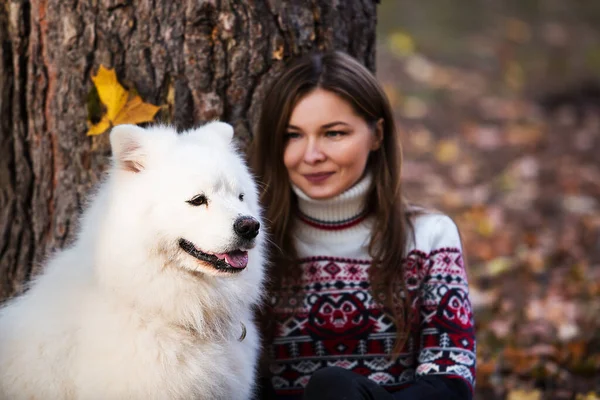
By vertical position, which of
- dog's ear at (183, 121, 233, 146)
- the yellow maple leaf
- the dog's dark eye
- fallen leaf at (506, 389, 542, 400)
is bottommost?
fallen leaf at (506, 389, 542, 400)

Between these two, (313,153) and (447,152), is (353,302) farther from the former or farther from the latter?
(447,152)

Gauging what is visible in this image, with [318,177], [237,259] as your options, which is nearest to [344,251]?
[318,177]

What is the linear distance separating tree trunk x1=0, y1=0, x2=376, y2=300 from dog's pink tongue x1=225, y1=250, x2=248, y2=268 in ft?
3.40

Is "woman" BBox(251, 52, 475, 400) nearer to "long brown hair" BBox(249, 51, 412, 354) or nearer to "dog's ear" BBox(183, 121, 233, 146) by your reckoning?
"long brown hair" BBox(249, 51, 412, 354)

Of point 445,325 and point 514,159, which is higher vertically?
point 514,159

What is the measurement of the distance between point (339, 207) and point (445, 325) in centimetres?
78

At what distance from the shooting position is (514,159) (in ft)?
27.5

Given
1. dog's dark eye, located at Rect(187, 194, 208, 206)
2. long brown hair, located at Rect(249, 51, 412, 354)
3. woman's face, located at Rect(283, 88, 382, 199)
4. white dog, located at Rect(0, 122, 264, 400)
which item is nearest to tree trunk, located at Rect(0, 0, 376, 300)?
long brown hair, located at Rect(249, 51, 412, 354)

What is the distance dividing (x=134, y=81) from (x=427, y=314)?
1.83 meters

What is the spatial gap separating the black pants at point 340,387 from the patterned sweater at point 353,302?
517 millimetres

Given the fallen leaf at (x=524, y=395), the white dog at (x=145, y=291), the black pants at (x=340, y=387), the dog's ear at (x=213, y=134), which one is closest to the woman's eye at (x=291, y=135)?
the dog's ear at (x=213, y=134)

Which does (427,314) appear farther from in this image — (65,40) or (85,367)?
(65,40)

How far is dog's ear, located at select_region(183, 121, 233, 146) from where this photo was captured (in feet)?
9.02

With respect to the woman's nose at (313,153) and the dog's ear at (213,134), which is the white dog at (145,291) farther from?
the woman's nose at (313,153)
